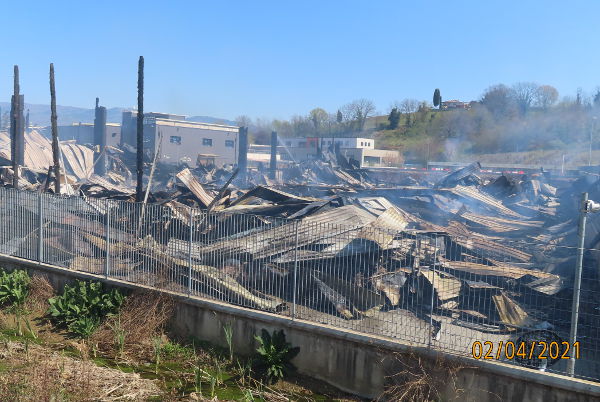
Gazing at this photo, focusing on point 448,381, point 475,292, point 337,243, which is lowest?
point 448,381

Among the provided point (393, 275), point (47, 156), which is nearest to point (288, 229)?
point (393, 275)

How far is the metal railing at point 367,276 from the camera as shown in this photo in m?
6.34

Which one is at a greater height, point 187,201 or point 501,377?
point 187,201

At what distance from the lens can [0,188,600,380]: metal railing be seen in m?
6.34

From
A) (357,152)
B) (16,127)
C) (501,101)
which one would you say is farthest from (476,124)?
(16,127)

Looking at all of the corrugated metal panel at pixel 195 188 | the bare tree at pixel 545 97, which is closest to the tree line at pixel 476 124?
the bare tree at pixel 545 97

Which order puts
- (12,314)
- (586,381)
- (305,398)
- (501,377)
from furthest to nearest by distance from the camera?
1. (12,314)
2. (305,398)
3. (501,377)
4. (586,381)

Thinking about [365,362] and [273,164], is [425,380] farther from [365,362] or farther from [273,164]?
[273,164]

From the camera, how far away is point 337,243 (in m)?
7.68

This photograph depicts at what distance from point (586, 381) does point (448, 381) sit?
1.48m

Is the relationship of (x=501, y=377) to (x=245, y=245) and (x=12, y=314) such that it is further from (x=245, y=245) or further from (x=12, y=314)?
(x=12, y=314)

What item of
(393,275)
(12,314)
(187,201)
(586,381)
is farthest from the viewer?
(187,201)

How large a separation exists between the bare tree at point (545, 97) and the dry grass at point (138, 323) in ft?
249

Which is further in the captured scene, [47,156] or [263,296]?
[47,156]
